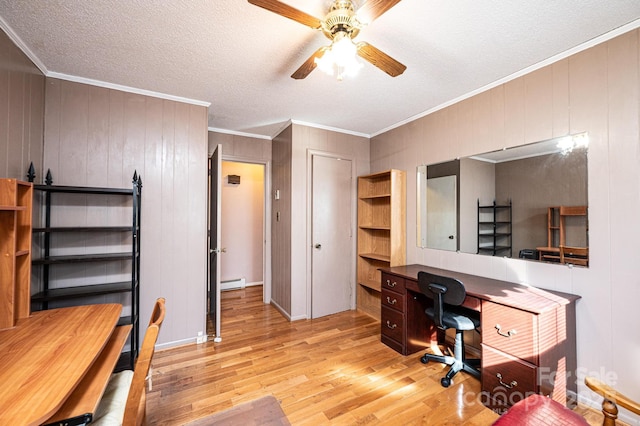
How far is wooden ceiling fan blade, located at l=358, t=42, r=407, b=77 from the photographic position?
146 cm

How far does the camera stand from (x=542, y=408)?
968mm

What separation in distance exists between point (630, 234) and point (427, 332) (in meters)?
1.71

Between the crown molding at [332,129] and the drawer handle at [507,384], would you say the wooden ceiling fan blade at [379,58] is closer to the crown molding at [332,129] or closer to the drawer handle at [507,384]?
the crown molding at [332,129]

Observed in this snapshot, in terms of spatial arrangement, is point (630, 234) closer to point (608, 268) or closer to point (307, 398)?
point (608, 268)

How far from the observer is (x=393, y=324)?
267 cm

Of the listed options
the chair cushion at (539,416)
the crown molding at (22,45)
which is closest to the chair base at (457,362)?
the chair cushion at (539,416)

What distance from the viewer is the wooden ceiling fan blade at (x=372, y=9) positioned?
→ 117 centimetres

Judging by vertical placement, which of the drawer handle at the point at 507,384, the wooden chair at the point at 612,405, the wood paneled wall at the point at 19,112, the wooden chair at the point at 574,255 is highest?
the wood paneled wall at the point at 19,112

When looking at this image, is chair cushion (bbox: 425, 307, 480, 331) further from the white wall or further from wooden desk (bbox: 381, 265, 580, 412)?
the white wall

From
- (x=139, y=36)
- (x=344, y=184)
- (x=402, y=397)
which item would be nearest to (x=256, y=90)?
(x=139, y=36)

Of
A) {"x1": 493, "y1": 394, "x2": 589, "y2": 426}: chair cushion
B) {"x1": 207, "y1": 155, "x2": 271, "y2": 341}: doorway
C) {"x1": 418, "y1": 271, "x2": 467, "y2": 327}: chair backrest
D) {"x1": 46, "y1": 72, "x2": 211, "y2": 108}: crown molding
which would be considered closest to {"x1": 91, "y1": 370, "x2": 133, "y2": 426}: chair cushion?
{"x1": 493, "y1": 394, "x2": 589, "y2": 426}: chair cushion

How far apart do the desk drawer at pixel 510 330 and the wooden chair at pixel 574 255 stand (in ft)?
2.13

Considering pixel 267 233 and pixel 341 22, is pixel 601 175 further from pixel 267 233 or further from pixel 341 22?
pixel 267 233

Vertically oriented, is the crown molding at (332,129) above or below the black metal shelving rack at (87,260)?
above
